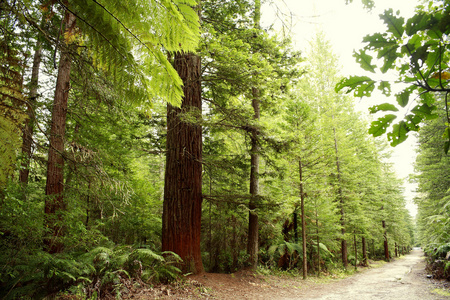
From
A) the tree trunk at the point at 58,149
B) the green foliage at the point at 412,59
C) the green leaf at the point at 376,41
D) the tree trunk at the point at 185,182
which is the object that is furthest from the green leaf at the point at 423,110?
the tree trunk at the point at 58,149

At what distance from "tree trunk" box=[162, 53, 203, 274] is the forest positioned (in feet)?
0.11

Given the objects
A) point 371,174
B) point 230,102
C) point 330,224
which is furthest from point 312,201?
point 371,174

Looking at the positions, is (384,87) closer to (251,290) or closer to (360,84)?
(360,84)

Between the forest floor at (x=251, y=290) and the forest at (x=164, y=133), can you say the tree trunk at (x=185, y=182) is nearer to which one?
the forest at (x=164, y=133)

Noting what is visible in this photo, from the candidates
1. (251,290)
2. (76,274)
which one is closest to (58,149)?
(76,274)

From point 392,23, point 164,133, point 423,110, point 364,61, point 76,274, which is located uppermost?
point 164,133

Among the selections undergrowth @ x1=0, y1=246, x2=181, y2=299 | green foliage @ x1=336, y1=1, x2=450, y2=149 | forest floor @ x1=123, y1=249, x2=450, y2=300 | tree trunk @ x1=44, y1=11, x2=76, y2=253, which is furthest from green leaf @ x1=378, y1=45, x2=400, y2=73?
tree trunk @ x1=44, y1=11, x2=76, y2=253

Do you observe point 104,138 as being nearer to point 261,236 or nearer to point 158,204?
point 158,204

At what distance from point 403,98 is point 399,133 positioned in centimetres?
17

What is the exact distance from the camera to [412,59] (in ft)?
3.50

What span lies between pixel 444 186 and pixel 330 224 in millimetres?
7434

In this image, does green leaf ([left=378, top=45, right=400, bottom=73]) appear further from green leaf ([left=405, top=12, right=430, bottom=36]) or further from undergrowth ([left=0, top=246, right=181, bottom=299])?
undergrowth ([left=0, top=246, right=181, bottom=299])

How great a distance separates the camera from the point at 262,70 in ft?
19.6

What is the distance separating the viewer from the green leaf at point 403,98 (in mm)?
1137
